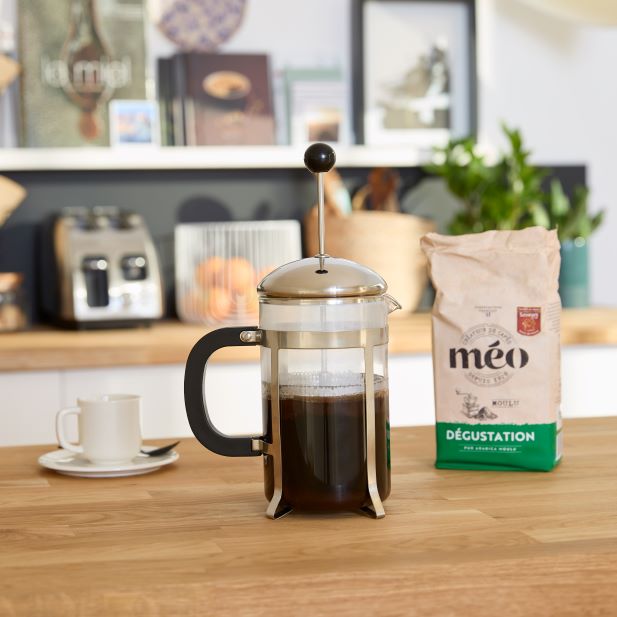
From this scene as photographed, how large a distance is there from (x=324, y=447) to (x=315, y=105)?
2.15 metres

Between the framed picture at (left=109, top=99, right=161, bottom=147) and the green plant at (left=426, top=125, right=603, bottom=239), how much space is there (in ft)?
2.39

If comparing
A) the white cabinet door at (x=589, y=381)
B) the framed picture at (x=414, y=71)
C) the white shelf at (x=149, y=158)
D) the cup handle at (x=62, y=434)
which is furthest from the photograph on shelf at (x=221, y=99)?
the cup handle at (x=62, y=434)

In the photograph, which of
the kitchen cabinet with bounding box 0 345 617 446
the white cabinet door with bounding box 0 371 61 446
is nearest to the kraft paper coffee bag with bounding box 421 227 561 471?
the kitchen cabinet with bounding box 0 345 617 446

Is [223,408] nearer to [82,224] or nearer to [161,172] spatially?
[82,224]

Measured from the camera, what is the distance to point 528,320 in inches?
46.3

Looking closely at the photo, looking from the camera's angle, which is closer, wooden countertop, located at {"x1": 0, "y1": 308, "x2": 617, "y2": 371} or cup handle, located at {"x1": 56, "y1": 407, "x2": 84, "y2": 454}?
cup handle, located at {"x1": 56, "y1": 407, "x2": 84, "y2": 454}

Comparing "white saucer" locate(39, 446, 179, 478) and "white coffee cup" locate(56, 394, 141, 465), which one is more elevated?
"white coffee cup" locate(56, 394, 141, 465)

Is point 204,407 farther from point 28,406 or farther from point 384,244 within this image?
point 384,244

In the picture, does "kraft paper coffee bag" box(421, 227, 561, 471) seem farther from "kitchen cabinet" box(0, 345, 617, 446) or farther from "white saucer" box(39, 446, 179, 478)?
"kitchen cabinet" box(0, 345, 617, 446)

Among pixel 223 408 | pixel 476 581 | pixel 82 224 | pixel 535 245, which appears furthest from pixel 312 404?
pixel 82 224

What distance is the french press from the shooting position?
39.3 inches

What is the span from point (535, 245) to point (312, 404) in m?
0.34

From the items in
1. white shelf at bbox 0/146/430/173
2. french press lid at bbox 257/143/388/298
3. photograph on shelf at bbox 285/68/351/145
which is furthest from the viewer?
photograph on shelf at bbox 285/68/351/145

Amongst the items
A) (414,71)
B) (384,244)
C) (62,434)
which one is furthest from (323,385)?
(414,71)
